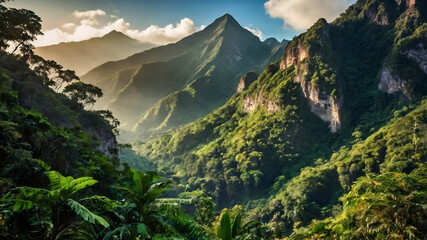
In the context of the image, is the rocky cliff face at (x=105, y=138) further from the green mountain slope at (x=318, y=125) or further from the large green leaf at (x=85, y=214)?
the green mountain slope at (x=318, y=125)

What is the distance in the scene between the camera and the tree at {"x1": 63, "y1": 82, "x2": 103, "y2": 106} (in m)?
47.0

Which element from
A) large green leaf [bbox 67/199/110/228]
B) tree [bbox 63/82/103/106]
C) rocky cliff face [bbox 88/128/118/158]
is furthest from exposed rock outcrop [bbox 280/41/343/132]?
large green leaf [bbox 67/199/110/228]

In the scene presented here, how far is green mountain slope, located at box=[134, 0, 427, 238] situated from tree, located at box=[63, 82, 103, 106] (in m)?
59.9

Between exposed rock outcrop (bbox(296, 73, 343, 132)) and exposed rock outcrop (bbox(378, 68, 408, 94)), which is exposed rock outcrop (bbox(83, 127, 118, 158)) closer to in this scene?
exposed rock outcrop (bbox(296, 73, 343, 132))

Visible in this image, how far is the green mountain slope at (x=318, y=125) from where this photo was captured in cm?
8425

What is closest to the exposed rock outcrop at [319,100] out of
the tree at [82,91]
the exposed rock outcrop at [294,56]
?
the exposed rock outcrop at [294,56]

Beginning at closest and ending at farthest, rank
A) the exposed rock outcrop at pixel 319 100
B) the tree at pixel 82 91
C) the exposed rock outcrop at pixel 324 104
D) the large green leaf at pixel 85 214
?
the large green leaf at pixel 85 214 < the tree at pixel 82 91 < the exposed rock outcrop at pixel 324 104 < the exposed rock outcrop at pixel 319 100

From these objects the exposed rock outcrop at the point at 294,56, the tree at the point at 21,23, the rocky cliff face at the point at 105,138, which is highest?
the exposed rock outcrop at the point at 294,56

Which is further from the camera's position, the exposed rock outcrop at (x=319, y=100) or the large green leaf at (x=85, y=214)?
the exposed rock outcrop at (x=319, y=100)

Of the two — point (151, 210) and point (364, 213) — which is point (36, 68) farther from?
point (364, 213)

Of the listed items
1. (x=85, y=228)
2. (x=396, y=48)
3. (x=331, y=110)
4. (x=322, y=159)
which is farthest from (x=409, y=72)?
(x=85, y=228)

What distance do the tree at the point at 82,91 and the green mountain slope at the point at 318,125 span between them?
59905mm

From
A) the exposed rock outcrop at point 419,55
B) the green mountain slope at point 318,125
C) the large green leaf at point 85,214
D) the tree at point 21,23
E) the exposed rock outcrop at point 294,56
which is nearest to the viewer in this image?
the large green leaf at point 85,214

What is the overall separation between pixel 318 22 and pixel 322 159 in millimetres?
84752
